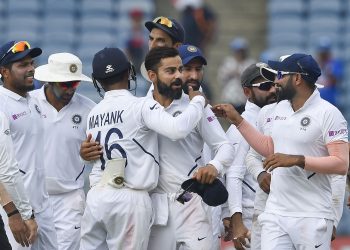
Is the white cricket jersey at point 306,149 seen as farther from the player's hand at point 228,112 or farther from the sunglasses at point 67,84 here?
the sunglasses at point 67,84

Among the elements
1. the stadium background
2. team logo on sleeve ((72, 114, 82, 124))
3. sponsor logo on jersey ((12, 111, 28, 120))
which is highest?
sponsor logo on jersey ((12, 111, 28, 120))

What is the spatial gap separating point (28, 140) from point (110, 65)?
93 centimetres

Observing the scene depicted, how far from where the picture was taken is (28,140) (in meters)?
9.12

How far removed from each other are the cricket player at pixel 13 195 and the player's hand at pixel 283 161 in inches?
72.6

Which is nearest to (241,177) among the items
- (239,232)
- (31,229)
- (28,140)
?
(239,232)

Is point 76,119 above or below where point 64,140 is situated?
above

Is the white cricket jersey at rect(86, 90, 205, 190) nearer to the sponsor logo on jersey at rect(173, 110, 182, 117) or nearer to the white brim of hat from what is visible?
the sponsor logo on jersey at rect(173, 110, 182, 117)

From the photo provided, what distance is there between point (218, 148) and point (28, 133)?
5.06 feet

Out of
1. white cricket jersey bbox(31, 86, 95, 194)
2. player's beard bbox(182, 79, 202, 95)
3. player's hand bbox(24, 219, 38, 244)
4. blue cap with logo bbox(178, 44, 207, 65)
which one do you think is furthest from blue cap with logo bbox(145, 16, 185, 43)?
player's hand bbox(24, 219, 38, 244)

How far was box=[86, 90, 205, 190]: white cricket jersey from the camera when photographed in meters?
8.59

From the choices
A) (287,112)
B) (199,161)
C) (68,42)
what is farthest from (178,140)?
(68,42)

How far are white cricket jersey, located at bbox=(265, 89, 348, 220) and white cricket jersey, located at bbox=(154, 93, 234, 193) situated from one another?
43 cm

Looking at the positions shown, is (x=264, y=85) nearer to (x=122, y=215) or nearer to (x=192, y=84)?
(x=192, y=84)

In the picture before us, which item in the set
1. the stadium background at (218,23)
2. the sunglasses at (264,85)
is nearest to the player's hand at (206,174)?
the sunglasses at (264,85)
